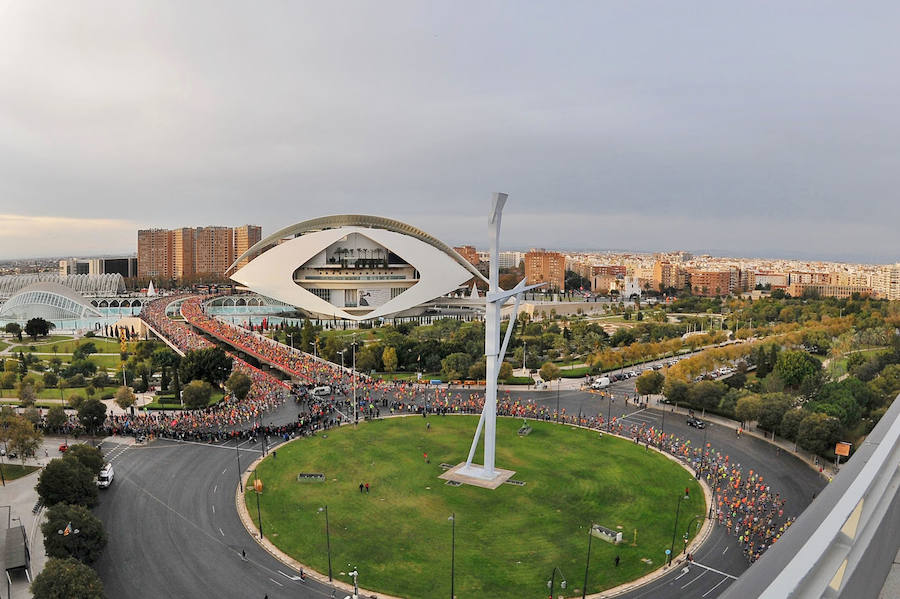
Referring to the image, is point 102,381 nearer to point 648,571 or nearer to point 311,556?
point 311,556

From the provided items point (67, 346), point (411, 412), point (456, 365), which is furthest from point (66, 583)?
point (67, 346)

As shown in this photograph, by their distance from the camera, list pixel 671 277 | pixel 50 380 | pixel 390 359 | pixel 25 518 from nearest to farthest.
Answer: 1. pixel 25 518
2. pixel 50 380
3. pixel 390 359
4. pixel 671 277

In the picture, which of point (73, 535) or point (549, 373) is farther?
point (549, 373)

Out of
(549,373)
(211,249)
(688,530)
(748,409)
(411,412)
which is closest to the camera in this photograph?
(688,530)

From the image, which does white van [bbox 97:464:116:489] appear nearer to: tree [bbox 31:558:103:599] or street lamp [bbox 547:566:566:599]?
tree [bbox 31:558:103:599]

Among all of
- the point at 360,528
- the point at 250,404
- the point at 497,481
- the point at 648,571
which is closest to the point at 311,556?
the point at 360,528

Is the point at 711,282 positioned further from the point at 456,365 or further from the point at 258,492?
the point at 258,492

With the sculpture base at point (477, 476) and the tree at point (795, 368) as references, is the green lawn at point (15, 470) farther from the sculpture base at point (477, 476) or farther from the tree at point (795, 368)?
the tree at point (795, 368)
